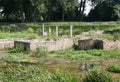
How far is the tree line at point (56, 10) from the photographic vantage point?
170 ft

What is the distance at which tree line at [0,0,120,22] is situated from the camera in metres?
51.8

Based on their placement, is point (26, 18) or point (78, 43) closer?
point (78, 43)

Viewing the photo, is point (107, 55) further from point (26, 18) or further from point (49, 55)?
point (26, 18)

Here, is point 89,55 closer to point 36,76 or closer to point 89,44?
point 89,44

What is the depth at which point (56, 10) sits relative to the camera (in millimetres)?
64375

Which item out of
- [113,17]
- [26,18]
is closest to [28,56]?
[26,18]

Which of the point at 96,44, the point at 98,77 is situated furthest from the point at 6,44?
the point at 98,77

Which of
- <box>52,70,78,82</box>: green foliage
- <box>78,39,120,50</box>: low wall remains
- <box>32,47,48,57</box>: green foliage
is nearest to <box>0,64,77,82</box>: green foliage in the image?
<box>52,70,78,82</box>: green foliage

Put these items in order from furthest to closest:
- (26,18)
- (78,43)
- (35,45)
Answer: (26,18) < (78,43) < (35,45)

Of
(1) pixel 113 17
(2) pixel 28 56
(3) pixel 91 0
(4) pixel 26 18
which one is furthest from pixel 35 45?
(3) pixel 91 0

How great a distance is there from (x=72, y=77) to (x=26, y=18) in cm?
4794

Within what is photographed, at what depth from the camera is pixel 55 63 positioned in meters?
16.4

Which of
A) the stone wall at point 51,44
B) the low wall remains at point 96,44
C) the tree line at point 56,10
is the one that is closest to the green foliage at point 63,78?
the stone wall at point 51,44

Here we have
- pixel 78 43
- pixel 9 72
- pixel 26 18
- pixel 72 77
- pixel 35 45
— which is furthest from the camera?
pixel 26 18
